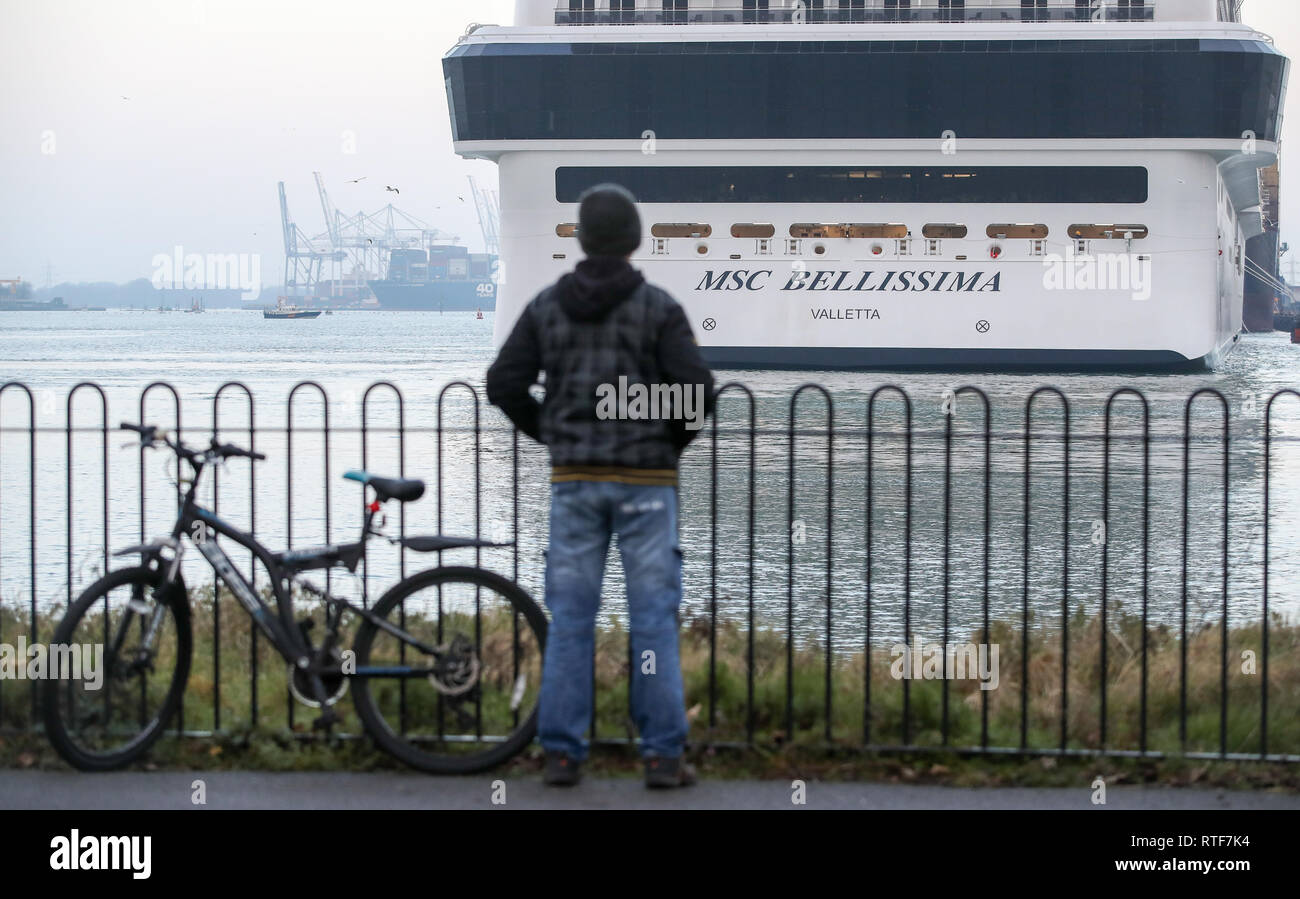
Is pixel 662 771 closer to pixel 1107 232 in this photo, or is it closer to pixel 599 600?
pixel 599 600

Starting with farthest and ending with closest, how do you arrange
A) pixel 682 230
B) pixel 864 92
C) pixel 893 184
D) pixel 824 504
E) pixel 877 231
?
pixel 864 92, pixel 893 184, pixel 682 230, pixel 877 231, pixel 824 504

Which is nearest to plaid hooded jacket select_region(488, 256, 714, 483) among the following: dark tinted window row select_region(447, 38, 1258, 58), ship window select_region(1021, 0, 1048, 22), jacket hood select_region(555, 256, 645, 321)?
jacket hood select_region(555, 256, 645, 321)

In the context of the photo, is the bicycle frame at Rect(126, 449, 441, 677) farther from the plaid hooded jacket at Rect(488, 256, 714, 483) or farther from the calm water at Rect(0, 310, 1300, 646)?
the plaid hooded jacket at Rect(488, 256, 714, 483)

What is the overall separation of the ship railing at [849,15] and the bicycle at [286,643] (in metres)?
44.0

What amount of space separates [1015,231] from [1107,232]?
9.27 feet

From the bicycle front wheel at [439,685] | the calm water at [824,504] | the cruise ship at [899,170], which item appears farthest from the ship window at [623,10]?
the bicycle front wheel at [439,685]

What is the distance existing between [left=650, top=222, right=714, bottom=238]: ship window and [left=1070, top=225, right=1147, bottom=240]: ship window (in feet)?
35.9

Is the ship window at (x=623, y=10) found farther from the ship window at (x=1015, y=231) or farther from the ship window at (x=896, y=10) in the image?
the ship window at (x=1015, y=231)

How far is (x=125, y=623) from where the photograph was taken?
18.4 feet

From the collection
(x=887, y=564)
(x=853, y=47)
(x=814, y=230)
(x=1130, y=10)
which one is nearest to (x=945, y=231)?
(x=814, y=230)

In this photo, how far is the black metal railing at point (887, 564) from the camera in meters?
6.20

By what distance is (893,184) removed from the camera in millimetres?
45719
